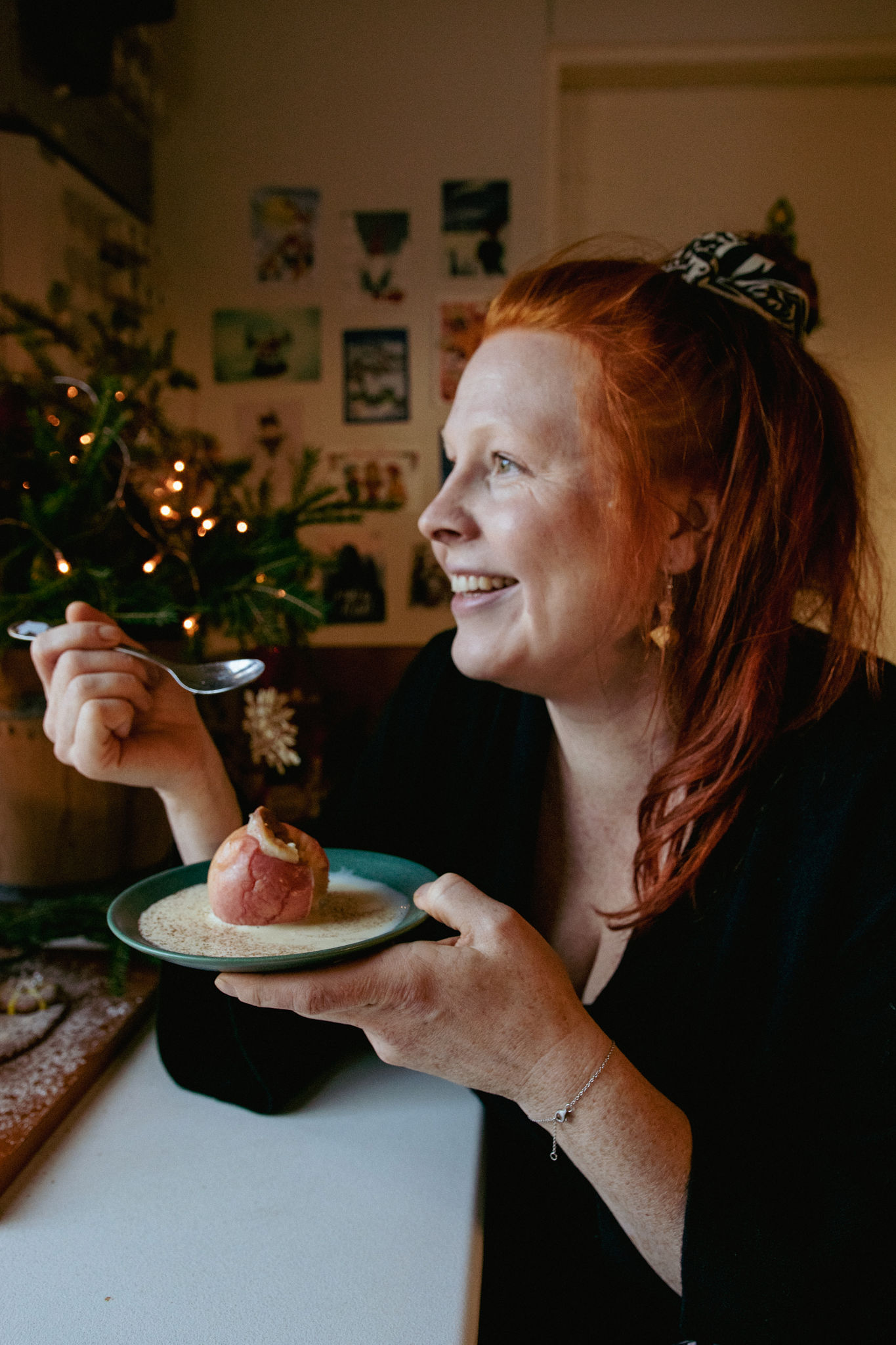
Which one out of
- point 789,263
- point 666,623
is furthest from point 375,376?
point 666,623

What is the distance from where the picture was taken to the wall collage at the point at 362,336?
187 centimetres

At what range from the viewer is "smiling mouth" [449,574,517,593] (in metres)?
0.92

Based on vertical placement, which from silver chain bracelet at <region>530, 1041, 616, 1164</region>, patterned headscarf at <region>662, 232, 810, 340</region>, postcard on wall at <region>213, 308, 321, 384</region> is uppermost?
postcard on wall at <region>213, 308, 321, 384</region>

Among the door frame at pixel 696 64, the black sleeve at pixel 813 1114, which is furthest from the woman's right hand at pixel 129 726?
the door frame at pixel 696 64

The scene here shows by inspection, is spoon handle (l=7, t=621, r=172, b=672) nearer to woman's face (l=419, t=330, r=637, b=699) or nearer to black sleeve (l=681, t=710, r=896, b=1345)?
woman's face (l=419, t=330, r=637, b=699)

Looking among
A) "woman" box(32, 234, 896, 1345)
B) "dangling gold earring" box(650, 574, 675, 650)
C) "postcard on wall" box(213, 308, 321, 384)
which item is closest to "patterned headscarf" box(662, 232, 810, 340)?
"woman" box(32, 234, 896, 1345)

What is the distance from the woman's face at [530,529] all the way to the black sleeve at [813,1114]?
10.6 inches

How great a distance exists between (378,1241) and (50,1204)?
266 millimetres

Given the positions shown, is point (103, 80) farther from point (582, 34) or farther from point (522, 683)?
point (522, 683)

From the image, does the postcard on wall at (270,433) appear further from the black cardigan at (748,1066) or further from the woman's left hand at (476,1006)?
the woman's left hand at (476,1006)

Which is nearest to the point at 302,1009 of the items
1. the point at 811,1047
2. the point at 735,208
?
the point at 811,1047

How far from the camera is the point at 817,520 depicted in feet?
3.21

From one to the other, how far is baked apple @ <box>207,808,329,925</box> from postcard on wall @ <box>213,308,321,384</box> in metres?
1.44

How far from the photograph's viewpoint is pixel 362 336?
6.24 feet
